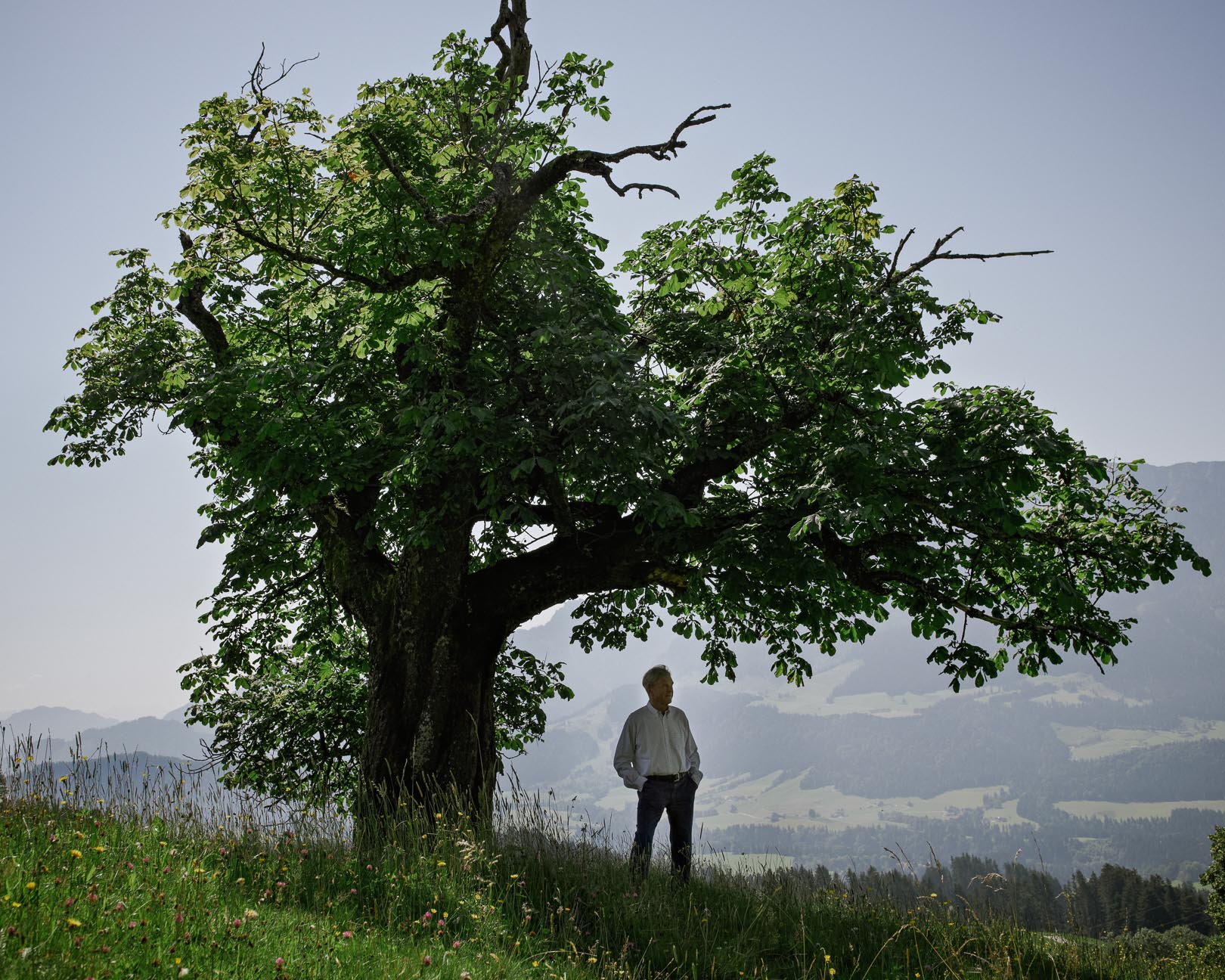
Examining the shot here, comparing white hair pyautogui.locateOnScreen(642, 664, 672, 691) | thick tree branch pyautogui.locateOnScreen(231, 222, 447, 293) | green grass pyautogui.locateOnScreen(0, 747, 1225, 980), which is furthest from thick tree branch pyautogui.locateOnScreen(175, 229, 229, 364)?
white hair pyautogui.locateOnScreen(642, 664, 672, 691)

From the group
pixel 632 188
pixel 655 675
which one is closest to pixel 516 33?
pixel 632 188

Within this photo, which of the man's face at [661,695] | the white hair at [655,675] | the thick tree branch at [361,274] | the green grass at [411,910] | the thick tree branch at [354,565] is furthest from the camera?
the thick tree branch at [354,565]

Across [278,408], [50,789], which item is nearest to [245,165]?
[278,408]

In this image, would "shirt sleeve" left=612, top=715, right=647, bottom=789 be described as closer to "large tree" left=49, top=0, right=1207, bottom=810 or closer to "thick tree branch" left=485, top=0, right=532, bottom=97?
"large tree" left=49, top=0, right=1207, bottom=810

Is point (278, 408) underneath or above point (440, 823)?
above

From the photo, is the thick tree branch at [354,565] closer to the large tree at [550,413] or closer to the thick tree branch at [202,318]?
the large tree at [550,413]

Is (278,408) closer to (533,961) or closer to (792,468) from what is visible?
(792,468)

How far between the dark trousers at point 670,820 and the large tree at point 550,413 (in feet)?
6.15

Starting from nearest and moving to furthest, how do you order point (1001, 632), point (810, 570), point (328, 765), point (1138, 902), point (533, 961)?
point (533, 961), point (810, 570), point (1001, 632), point (328, 765), point (1138, 902)

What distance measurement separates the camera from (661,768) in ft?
27.0

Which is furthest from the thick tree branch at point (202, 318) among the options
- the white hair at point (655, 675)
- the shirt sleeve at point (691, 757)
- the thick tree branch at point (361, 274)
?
the shirt sleeve at point (691, 757)

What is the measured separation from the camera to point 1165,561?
30.9 feet

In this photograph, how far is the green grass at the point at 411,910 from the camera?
4.66 metres

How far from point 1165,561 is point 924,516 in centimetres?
264
